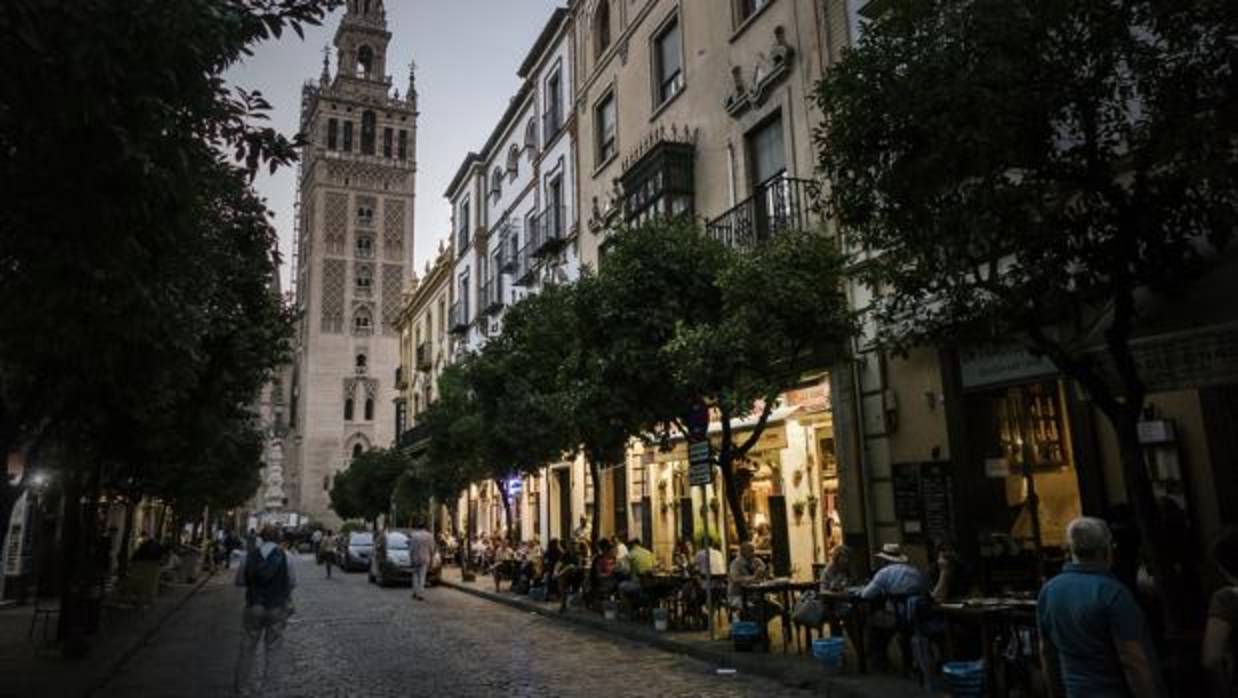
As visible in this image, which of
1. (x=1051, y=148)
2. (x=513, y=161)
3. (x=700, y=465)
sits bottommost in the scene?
(x=700, y=465)

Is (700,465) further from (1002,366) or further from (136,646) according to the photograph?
(136,646)

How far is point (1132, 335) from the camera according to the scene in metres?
8.20

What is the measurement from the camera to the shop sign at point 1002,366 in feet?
35.9

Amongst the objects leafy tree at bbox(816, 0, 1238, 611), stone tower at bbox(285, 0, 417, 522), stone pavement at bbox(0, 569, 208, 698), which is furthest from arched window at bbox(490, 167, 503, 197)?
stone tower at bbox(285, 0, 417, 522)

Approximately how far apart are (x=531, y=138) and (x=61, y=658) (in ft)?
74.8

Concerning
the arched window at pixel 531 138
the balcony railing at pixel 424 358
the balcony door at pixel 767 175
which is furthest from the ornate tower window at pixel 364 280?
the balcony door at pixel 767 175

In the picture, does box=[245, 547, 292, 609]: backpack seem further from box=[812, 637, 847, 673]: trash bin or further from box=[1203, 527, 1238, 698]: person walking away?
box=[1203, 527, 1238, 698]: person walking away

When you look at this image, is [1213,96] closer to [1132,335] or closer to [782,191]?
[1132,335]

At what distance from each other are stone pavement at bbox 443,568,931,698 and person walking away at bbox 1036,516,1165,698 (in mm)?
4671

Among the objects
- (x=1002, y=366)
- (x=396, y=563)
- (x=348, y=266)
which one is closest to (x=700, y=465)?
(x=1002, y=366)

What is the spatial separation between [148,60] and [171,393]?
20.9 ft

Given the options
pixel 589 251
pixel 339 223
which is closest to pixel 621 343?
pixel 589 251

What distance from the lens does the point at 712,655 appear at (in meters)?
11.9

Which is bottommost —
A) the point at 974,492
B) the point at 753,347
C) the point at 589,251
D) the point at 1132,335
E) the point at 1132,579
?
the point at 1132,579
